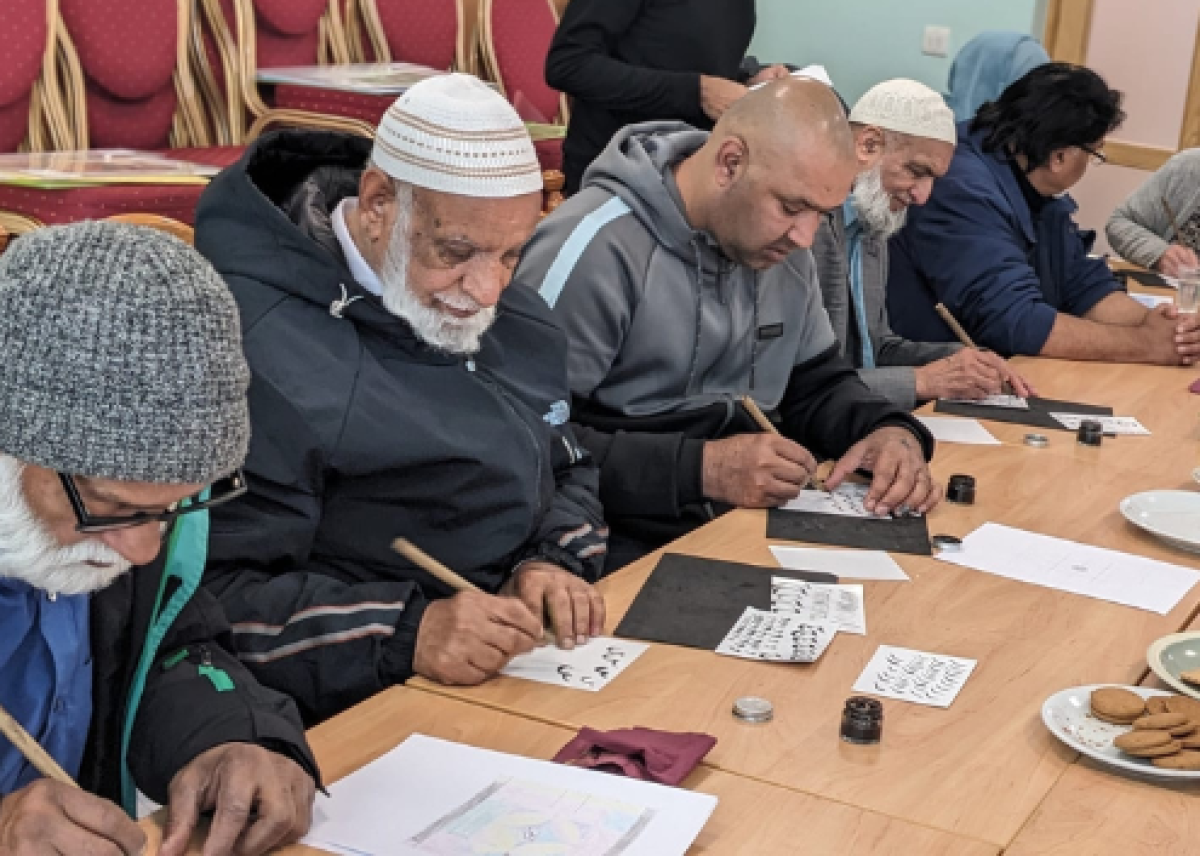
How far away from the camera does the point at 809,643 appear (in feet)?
6.32

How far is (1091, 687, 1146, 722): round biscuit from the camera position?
1.70m

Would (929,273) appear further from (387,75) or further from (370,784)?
(370,784)

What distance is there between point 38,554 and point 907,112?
2617 millimetres

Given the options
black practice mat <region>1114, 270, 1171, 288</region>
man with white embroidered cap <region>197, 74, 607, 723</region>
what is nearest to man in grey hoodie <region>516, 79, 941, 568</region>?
man with white embroidered cap <region>197, 74, 607, 723</region>

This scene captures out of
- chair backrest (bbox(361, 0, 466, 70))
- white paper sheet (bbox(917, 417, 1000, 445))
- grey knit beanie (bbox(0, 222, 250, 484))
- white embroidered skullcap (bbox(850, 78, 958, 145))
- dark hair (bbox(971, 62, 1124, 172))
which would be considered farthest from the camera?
chair backrest (bbox(361, 0, 466, 70))

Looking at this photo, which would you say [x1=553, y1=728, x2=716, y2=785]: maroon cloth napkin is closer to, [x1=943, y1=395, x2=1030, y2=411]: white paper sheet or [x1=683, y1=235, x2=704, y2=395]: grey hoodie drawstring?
[x1=683, y1=235, x2=704, y2=395]: grey hoodie drawstring

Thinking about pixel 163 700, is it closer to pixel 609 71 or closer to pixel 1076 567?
pixel 1076 567

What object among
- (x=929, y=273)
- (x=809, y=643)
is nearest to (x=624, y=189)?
(x=809, y=643)

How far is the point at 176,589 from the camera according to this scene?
5.15ft

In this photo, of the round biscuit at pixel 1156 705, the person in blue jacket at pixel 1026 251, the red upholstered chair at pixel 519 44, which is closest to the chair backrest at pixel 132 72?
the red upholstered chair at pixel 519 44

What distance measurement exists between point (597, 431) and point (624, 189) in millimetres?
436

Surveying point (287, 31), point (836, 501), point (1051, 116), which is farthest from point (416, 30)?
point (836, 501)

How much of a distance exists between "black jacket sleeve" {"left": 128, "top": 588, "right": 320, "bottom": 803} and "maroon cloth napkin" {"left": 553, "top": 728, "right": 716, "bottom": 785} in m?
0.27

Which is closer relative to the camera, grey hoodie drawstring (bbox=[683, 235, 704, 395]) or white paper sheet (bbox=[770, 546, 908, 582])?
white paper sheet (bbox=[770, 546, 908, 582])
